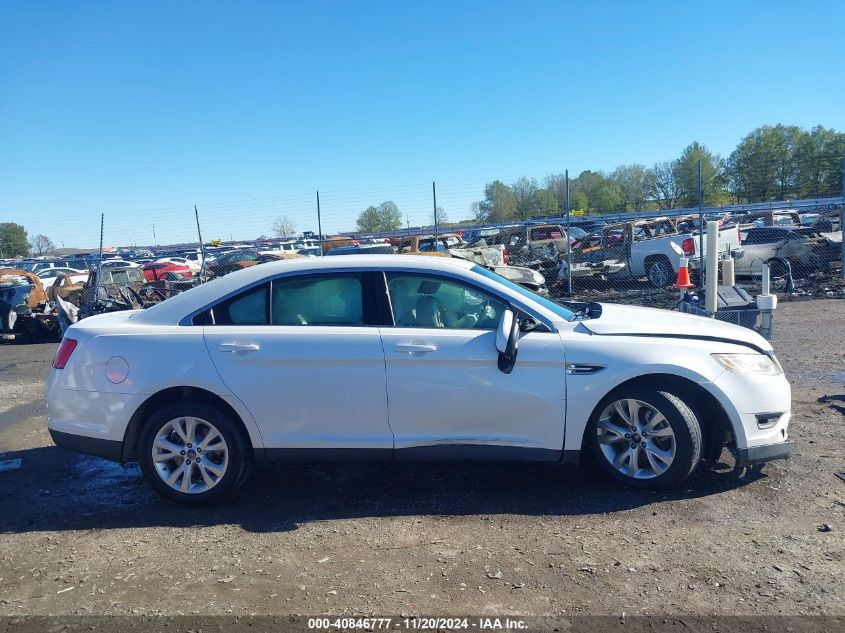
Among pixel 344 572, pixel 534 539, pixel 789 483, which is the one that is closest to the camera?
pixel 344 572

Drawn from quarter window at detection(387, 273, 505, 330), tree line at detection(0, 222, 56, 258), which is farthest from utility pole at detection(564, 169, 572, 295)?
tree line at detection(0, 222, 56, 258)

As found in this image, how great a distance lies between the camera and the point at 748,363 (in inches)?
178

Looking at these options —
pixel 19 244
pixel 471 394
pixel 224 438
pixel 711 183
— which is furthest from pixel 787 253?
pixel 19 244

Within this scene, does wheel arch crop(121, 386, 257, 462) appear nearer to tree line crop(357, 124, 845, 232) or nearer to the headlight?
the headlight

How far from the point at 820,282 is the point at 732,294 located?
9470mm

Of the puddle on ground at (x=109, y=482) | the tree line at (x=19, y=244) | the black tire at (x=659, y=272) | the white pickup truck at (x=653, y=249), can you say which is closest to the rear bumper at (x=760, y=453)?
A: the puddle on ground at (x=109, y=482)

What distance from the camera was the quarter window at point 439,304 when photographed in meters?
4.58

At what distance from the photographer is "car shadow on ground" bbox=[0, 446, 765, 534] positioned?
4.39 meters

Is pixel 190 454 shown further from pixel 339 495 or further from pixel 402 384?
pixel 402 384

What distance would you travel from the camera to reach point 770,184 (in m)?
19.9

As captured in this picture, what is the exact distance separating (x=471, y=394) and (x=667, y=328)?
140 cm

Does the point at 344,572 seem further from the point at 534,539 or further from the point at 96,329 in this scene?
the point at 96,329

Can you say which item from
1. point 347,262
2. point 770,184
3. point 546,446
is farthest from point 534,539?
point 770,184

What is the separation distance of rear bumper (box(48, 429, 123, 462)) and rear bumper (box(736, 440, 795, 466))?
4017 mm
